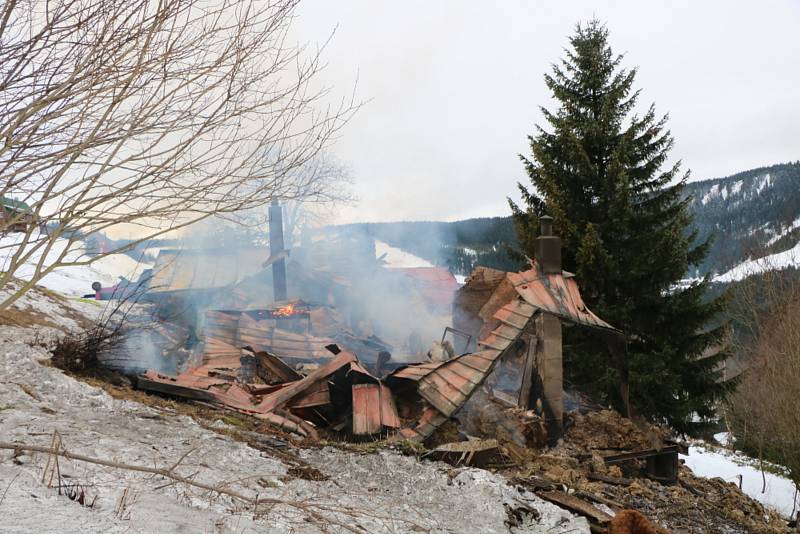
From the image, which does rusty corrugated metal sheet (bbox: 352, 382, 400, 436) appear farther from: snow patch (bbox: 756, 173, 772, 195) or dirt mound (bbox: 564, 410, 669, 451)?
snow patch (bbox: 756, 173, 772, 195)

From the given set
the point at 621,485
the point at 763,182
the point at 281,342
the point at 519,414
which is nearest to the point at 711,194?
the point at 763,182

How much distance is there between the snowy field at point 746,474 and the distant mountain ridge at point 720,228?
9621 millimetres

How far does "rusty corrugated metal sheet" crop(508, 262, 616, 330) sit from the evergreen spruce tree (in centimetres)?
552

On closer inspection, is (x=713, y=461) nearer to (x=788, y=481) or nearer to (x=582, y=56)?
(x=788, y=481)

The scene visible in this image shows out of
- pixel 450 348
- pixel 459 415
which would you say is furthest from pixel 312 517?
pixel 450 348

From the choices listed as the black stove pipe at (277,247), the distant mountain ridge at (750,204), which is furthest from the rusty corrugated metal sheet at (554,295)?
the distant mountain ridge at (750,204)

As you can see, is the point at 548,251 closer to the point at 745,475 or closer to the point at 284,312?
the point at 284,312

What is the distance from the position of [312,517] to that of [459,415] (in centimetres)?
453

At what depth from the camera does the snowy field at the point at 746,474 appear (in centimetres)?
1478

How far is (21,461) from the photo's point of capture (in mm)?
3488

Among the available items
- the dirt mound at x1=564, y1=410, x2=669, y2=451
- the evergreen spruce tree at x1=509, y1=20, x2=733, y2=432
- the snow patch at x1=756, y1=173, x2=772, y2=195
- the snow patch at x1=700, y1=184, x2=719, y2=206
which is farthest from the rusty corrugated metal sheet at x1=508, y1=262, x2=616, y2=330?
the snow patch at x1=700, y1=184, x2=719, y2=206

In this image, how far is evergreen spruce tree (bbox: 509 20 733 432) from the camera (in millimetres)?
14398

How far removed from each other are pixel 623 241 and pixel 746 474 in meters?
9.13

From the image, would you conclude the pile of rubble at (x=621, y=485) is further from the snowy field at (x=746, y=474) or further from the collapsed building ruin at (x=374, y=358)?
the snowy field at (x=746, y=474)
